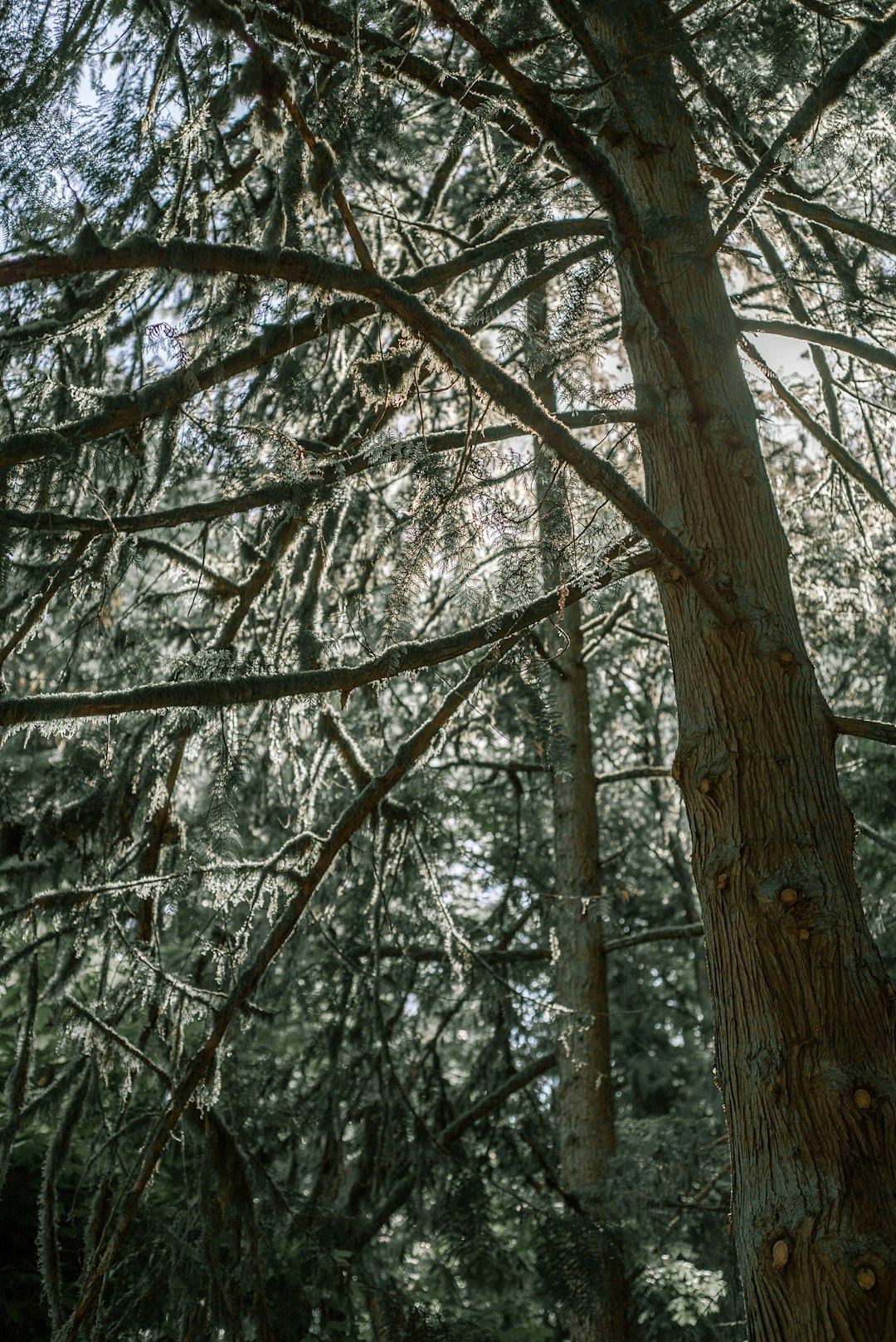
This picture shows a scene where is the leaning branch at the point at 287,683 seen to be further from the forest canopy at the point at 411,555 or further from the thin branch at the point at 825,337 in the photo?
the thin branch at the point at 825,337

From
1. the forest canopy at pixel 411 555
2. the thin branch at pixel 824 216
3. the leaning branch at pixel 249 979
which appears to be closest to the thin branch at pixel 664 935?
the forest canopy at pixel 411 555

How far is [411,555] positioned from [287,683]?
1.70 feet

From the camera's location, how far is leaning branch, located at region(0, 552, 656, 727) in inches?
82.6

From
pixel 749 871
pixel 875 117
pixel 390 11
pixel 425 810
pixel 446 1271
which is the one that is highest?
pixel 390 11

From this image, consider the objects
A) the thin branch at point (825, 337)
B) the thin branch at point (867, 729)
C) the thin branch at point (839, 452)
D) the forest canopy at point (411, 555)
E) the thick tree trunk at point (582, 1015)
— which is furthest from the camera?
the thick tree trunk at point (582, 1015)

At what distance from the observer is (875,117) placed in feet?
11.8

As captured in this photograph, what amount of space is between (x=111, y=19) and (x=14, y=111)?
0.40 m

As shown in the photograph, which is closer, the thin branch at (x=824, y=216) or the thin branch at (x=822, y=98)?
the thin branch at (x=822, y=98)

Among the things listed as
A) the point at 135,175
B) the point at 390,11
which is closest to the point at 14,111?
the point at 135,175

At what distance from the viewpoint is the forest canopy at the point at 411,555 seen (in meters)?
2.30

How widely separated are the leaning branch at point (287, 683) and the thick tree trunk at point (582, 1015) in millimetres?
1395

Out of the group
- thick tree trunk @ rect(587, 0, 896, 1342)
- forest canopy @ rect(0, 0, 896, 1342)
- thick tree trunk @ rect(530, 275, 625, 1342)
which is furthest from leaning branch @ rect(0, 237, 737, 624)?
thick tree trunk @ rect(530, 275, 625, 1342)

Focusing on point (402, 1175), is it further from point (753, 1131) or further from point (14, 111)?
point (14, 111)

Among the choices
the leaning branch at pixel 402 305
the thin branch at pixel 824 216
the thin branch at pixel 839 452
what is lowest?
the leaning branch at pixel 402 305
